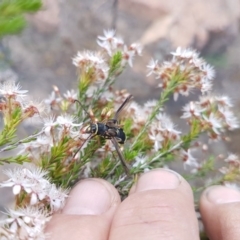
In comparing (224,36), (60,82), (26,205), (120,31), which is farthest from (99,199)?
(224,36)

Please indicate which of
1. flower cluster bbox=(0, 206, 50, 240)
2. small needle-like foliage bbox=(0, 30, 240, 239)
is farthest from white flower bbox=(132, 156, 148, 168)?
flower cluster bbox=(0, 206, 50, 240)

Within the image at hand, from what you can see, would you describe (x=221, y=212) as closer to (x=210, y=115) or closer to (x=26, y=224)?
(x=210, y=115)

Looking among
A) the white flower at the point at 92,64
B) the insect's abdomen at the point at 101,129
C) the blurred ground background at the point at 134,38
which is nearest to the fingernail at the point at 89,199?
the insect's abdomen at the point at 101,129

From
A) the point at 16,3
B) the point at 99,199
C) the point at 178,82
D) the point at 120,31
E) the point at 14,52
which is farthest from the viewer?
the point at 120,31

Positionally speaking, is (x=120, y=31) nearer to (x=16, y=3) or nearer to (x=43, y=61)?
(x=43, y=61)

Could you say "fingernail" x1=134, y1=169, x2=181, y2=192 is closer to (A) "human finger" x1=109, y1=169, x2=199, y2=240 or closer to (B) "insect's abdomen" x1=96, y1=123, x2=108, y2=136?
(A) "human finger" x1=109, y1=169, x2=199, y2=240

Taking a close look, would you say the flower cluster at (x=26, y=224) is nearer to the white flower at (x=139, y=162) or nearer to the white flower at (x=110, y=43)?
the white flower at (x=139, y=162)

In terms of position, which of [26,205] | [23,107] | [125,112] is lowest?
[26,205]
